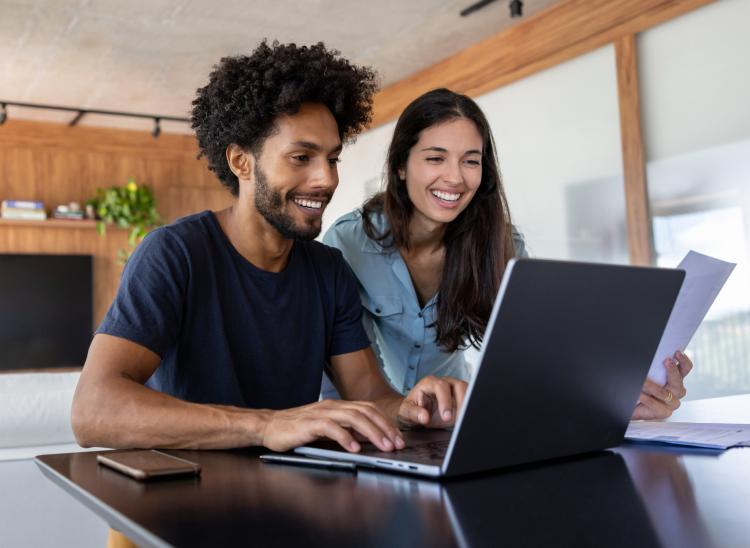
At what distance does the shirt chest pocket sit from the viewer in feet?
6.48

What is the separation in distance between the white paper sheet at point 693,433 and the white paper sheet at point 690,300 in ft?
0.49

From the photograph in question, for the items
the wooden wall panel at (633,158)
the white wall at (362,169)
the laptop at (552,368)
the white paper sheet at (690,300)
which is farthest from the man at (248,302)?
the white wall at (362,169)

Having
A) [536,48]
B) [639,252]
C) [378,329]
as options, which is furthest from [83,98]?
[378,329]

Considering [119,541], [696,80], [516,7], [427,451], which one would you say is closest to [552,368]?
[427,451]

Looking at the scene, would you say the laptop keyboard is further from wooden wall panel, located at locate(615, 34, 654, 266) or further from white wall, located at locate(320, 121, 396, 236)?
white wall, located at locate(320, 121, 396, 236)

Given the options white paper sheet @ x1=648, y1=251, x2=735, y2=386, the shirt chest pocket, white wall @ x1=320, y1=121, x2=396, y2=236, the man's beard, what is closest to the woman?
the shirt chest pocket

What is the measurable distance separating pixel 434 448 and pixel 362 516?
341 millimetres

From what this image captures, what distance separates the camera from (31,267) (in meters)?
6.77

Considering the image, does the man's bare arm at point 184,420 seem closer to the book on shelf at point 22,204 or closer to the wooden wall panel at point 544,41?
the wooden wall panel at point 544,41

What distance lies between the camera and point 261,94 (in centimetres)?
162

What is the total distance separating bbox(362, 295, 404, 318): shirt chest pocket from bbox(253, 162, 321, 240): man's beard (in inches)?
16.7

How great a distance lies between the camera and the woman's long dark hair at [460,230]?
1.98 metres

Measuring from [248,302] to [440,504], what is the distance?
2.78 ft

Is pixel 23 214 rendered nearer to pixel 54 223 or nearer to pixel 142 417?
pixel 54 223
